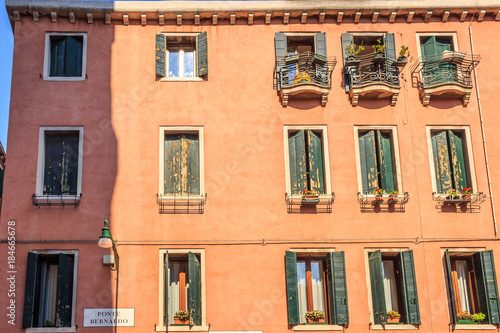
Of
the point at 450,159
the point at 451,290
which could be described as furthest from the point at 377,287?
the point at 450,159

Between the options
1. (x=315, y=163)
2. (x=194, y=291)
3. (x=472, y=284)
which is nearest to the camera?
(x=194, y=291)

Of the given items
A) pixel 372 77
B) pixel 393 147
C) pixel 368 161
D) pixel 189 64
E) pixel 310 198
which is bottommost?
pixel 310 198

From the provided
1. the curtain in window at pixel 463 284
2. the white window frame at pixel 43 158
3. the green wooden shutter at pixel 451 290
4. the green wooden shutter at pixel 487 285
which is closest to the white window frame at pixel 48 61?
the white window frame at pixel 43 158

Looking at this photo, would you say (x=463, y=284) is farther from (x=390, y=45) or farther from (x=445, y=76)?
(x=390, y=45)

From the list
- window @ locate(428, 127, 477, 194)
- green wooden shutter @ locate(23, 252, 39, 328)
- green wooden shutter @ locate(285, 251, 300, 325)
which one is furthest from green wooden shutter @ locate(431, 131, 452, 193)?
green wooden shutter @ locate(23, 252, 39, 328)

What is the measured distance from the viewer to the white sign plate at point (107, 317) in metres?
18.2

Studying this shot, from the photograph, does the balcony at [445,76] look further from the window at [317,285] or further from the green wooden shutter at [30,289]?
the green wooden shutter at [30,289]

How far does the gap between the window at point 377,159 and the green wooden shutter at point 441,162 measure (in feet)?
3.84

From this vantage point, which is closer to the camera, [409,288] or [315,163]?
[409,288]

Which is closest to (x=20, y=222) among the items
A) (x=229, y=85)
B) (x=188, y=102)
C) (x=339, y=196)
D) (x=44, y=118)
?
(x=44, y=118)

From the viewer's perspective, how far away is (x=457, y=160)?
20234 mm

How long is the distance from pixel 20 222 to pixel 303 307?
8285 mm

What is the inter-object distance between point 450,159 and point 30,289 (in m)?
12.6

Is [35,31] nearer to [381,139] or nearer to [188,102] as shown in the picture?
[188,102]
